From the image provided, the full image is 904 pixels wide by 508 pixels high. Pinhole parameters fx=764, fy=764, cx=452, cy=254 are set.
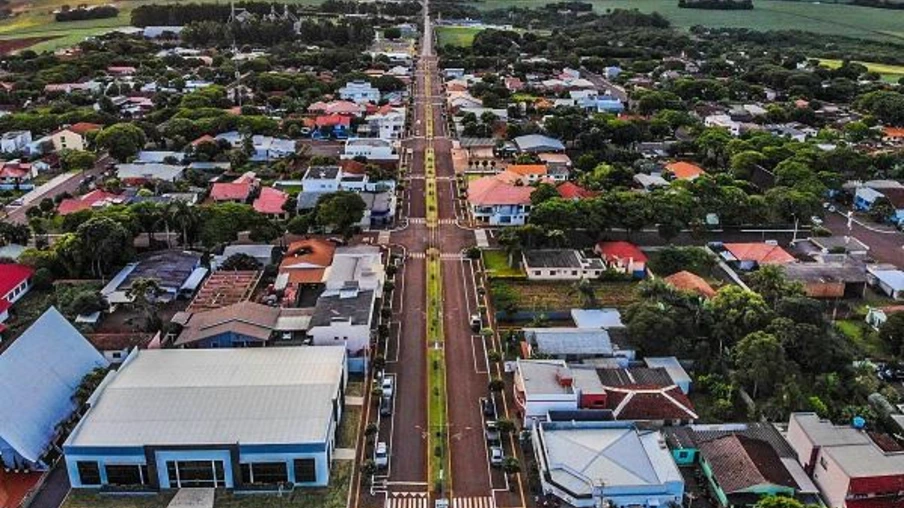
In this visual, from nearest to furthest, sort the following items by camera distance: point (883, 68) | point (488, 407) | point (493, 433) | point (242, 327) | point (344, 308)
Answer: point (493, 433) < point (488, 407) < point (242, 327) < point (344, 308) < point (883, 68)

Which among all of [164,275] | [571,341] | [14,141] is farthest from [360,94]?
[571,341]

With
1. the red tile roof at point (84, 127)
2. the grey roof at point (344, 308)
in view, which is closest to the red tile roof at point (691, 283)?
the grey roof at point (344, 308)

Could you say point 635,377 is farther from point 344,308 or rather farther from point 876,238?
point 876,238

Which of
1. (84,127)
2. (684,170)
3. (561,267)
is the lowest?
(561,267)

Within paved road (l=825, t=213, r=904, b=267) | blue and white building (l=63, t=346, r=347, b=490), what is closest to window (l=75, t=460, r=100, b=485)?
blue and white building (l=63, t=346, r=347, b=490)

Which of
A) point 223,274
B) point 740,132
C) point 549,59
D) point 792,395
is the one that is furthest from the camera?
point 549,59

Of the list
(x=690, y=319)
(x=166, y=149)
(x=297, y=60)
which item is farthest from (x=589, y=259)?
(x=297, y=60)

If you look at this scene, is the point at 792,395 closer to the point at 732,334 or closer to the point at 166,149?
the point at 732,334
